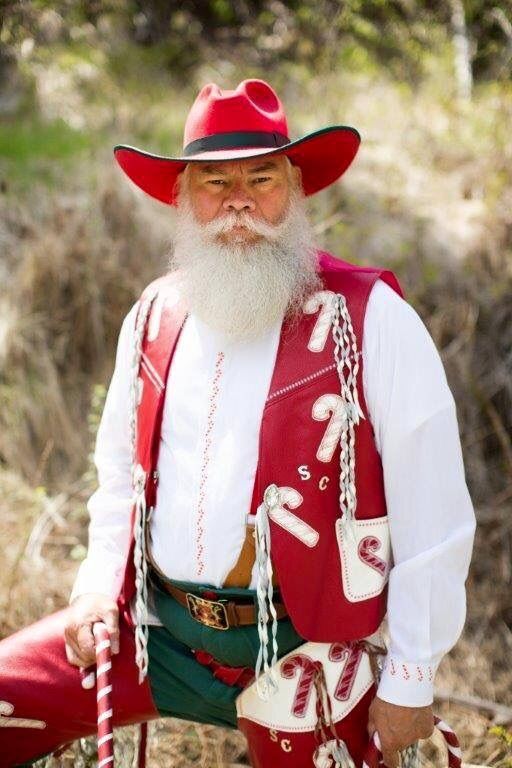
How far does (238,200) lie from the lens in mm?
2377

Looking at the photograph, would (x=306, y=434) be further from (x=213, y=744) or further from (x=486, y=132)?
(x=486, y=132)

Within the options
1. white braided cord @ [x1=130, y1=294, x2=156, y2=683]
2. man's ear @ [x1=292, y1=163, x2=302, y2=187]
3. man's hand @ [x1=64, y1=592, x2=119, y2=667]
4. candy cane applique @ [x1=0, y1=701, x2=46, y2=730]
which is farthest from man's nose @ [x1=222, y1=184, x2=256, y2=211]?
candy cane applique @ [x1=0, y1=701, x2=46, y2=730]

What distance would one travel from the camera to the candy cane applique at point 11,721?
2.37 meters

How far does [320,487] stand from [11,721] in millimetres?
1081

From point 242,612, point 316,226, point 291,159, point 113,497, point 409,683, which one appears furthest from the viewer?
point 316,226

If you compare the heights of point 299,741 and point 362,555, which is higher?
point 362,555

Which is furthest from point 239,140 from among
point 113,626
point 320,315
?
point 113,626

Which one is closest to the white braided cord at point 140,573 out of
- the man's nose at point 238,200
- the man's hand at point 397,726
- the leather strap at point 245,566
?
the leather strap at point 245,566

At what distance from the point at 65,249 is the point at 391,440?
352cm

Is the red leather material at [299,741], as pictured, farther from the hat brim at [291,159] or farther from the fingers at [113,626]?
the hat brim at [291,159]

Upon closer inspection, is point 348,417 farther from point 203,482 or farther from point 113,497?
point 113,497

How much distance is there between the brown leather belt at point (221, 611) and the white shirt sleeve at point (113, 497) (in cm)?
29

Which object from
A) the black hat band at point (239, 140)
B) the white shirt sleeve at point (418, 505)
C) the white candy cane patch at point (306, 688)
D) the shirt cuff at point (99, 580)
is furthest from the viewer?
the shirt cuff at point (99, 580)

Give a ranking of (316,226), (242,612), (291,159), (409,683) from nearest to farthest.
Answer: (409,683)
(242,612)
(291,159)
(316,226)
